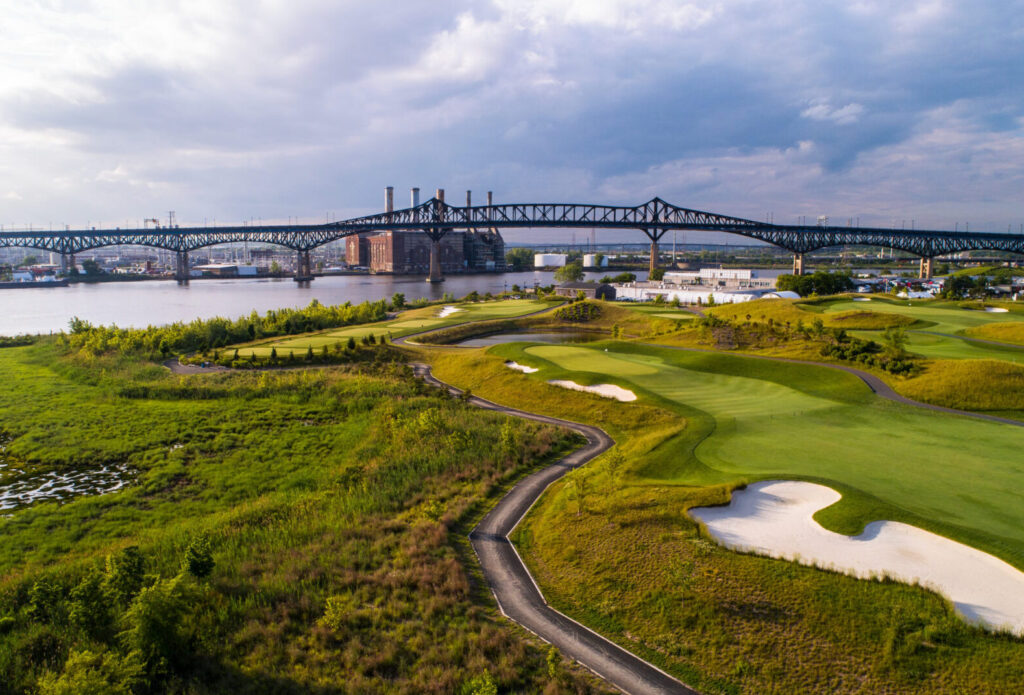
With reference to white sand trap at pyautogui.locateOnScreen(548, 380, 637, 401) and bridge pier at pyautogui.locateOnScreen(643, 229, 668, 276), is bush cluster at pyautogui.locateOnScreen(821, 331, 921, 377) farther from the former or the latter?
bridge pier at pyautogui.locateOnScreen(643, 229, 668, 276)

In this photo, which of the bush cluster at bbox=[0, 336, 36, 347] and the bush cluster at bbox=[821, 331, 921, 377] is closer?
the bush cluster at bbox=[821, 331, 921, 377]

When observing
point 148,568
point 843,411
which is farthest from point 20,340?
point 843,411

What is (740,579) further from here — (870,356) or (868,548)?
(870,356)

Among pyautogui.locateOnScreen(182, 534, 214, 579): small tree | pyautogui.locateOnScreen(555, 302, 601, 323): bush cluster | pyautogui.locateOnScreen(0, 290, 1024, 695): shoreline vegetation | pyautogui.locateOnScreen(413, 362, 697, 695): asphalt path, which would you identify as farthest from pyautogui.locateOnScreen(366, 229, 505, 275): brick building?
pyautogui.locateOnScreen(182, 534, 214, 579): small tree

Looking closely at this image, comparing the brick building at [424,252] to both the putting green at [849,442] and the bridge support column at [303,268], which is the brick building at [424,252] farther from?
the putting green at [849,442]

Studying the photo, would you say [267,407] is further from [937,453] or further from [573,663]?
[937,453]

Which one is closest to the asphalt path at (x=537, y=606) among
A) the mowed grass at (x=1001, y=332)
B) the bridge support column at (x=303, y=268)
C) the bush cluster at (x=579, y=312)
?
the mowed grass at (x=1001, y=332)

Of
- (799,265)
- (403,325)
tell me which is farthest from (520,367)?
(799,265)
